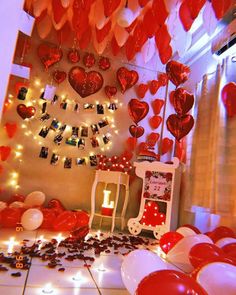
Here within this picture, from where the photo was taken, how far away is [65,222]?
3102 millimetres

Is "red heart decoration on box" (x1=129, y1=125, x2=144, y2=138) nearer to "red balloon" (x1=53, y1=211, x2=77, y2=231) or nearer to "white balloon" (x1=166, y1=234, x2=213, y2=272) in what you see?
"red balloon" (x1=53, y1=211, x2=77, y2=231)

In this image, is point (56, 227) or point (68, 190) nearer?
point (56, 227)

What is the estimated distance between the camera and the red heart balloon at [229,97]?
283 cm

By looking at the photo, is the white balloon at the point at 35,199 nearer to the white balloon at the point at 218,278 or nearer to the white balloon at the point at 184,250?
the white balloon at the point at 184,250

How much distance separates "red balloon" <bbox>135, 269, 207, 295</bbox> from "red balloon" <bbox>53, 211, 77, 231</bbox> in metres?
2.21

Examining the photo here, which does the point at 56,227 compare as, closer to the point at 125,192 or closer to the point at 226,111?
the point at 125,192

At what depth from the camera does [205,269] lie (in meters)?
1.25

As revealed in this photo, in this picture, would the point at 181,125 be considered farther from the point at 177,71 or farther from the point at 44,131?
the point at 44,131

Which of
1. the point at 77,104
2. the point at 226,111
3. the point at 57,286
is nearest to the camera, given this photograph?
the point at 57,286

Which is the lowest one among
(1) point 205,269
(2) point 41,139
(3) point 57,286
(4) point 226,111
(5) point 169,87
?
(3) point 57,286

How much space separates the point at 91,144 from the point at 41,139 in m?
0.71

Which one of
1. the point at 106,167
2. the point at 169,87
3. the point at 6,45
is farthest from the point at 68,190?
the point at 6,45

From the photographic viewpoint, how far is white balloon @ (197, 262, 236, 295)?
117 centimetres

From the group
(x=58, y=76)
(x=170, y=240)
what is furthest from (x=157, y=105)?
(x=170, y=240)
